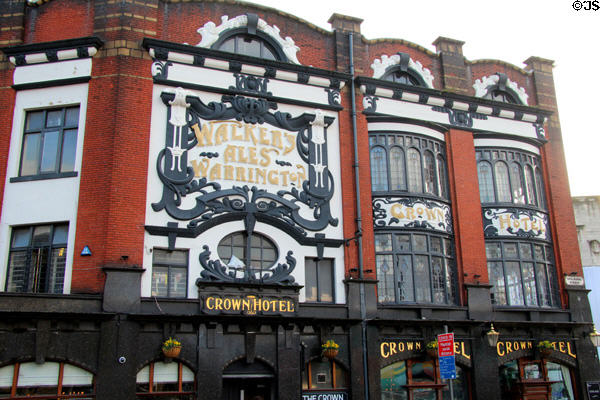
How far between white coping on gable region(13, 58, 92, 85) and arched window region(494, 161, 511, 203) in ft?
49.3

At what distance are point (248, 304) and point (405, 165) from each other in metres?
7.77

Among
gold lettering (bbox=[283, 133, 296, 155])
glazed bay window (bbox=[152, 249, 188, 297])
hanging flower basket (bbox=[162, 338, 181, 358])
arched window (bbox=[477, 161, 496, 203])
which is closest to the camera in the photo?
hanging flower basket (bbox=[162, 338, 181, 358])

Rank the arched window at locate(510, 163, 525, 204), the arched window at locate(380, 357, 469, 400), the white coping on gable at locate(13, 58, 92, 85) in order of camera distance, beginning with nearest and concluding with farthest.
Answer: the white coping on gable at locate(13, 58, 92, 85), the arched window at locate(380, 357, 469, 400), the arched window at locate(510, 163, 525, 204)

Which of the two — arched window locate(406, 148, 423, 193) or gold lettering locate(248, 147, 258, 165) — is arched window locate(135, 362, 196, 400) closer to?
gold lettering locate(248, 147, 258, 165)

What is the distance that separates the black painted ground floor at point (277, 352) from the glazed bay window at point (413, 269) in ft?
1.88

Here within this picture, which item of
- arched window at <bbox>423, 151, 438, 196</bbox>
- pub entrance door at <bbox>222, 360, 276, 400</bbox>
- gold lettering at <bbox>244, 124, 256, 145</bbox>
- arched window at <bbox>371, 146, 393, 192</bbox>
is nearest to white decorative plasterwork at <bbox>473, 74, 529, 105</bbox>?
arched window at <bbox>423, 151, 438, 196</bbox>

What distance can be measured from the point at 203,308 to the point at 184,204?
314 cm

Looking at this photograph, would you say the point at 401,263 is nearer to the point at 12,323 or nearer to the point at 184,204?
the point at 184,204

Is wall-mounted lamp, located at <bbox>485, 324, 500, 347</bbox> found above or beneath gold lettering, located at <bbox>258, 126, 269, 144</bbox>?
beneath

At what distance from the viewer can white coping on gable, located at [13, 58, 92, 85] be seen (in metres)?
18.6

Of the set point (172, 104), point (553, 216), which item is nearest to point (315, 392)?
point (172, 104)

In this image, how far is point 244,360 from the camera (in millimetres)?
17328

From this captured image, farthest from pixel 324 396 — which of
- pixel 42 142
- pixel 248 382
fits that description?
pixel 42 142

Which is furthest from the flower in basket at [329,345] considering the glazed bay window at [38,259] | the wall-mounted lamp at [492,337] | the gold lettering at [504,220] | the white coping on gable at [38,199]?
the gold lettering at [504,220]
